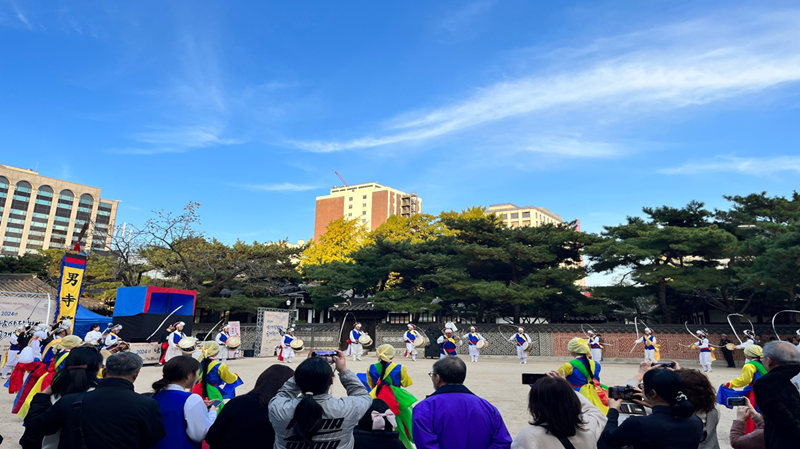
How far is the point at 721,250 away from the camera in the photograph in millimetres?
20609

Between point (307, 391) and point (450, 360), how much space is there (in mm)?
936

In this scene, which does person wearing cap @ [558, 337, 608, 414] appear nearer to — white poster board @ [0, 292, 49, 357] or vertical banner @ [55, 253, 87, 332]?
vertical banner @ [55, 253, 87, 332]

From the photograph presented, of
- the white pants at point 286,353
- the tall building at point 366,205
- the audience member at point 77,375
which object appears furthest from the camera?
the tall building at point 366,205

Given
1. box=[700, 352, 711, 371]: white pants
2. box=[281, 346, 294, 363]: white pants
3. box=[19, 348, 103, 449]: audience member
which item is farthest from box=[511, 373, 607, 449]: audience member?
box=[281, 346, 294, 363]: white pants

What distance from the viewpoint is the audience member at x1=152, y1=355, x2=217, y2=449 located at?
3094mm

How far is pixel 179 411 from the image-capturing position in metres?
3.13

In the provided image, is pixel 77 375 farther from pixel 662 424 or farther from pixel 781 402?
pixel 781 402

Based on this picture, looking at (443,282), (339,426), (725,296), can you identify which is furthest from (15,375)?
(725,296)

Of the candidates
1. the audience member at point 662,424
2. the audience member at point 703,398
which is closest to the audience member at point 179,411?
the audience member at point 662,424

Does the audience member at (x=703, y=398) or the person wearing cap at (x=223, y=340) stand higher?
the audience member at (x=703, y=398)

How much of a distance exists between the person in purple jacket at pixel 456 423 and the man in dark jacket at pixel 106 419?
1.59 m

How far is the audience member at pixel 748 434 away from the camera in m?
3.06

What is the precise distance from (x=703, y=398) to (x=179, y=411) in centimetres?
336

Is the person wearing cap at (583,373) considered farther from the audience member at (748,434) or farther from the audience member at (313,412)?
the audience member at (313,412)
